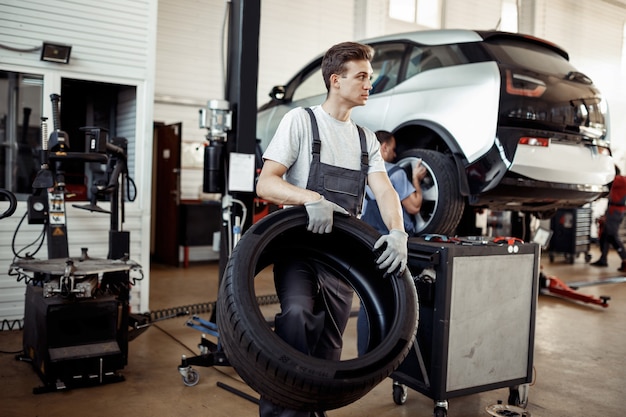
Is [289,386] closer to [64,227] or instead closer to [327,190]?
[327,190]

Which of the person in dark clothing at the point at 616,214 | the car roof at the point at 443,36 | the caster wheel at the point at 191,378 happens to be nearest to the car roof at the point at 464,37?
the car roof at the point at 443,36

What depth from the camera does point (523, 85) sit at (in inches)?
137

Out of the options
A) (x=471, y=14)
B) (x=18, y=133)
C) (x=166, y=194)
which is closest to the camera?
(x=18, y=133)

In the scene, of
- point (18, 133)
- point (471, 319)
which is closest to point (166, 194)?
point (18, 133)

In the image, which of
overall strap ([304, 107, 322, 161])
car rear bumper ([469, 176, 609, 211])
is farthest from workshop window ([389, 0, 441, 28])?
overall strap ([304, 107, 322, 161])

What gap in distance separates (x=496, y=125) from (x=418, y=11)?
7.50m

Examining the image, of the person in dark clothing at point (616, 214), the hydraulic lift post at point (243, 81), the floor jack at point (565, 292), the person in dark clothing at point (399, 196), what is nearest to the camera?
the person in dark clothing at point (399, 196)

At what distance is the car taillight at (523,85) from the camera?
3438 millimetres

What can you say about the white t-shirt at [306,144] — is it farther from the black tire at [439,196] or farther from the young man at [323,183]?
the black tire at [439,196]

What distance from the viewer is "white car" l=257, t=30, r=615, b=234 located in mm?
3426

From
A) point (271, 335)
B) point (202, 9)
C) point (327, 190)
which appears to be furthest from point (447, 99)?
point (202, 9)

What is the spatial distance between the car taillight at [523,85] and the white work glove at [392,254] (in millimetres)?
2041

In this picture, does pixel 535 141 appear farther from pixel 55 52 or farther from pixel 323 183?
pixel 55 52

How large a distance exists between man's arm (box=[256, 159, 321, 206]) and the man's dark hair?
1.25ft
